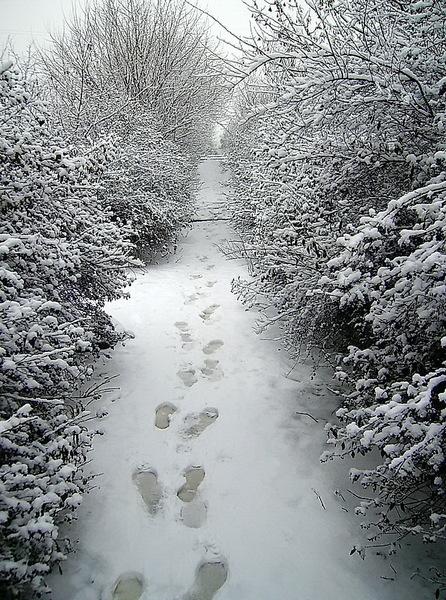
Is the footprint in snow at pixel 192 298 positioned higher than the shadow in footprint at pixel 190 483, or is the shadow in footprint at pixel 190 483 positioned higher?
the footprint in snow at pixel 192 298

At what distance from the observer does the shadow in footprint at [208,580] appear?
7.97ft

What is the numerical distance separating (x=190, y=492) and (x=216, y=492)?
205mm

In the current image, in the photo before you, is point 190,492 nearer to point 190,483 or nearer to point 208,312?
point 190,483

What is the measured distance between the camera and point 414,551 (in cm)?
268

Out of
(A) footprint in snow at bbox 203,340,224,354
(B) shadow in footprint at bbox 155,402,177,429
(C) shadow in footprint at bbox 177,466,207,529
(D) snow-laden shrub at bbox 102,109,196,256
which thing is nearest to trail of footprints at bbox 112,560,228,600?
(C) shadow in footprint at bbox 177,466,207,529

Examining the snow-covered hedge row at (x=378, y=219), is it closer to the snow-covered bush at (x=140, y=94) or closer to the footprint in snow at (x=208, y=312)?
the footprint in snow at (x=208, y=312)

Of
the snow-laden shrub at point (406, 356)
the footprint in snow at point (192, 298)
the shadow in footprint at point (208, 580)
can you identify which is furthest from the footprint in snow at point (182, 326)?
the shadow in footprint at point (208, 580)

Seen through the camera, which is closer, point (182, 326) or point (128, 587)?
point (128, 587)

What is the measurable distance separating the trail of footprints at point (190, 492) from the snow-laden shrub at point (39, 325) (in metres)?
0.51

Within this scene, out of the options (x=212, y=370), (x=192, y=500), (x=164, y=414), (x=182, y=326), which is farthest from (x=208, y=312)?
(x=192, y=500)

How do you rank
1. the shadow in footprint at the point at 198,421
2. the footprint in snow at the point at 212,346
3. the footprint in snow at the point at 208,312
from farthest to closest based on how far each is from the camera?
the footprint in snow at the point at 208,312
the footprint in snow at the point at 212,346
the shadow in footprint at the point at 198,421

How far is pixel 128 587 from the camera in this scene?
8.10 ft

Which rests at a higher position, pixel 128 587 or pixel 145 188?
pixel 145 188

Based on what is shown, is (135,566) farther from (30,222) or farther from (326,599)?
(30,222)
